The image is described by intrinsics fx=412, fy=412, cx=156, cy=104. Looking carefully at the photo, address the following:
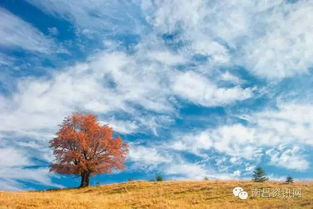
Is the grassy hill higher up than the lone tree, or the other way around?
the lone tree

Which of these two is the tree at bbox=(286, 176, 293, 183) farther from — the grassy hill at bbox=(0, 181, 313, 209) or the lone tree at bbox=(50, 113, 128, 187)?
the lone tree at bbox=(50, 113, 128, 187)

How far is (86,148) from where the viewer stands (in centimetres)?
6538

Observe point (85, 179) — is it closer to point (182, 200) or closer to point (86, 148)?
point (86, 148)

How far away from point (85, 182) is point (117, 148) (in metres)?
7.42

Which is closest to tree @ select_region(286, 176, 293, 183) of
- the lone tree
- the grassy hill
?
the grassy hill

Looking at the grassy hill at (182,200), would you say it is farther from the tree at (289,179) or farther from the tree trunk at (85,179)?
the tree trunk at (85,179)

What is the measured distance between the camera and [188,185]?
165 ft

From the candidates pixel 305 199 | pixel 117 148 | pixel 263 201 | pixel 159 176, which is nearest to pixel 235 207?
pixel 263 201

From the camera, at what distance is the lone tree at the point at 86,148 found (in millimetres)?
64938

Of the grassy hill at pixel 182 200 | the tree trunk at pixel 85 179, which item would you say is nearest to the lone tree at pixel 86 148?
the tree trunk at pixel 85 179

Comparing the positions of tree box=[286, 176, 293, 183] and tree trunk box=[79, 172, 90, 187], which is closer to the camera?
tree box=[286, 176, 293, 183]

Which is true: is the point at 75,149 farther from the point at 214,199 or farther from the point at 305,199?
the point at 305,199

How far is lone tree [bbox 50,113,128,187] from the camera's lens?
213 ft

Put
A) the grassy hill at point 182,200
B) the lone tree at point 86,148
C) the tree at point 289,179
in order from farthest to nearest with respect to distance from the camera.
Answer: the lone tree at point 86,148, the tree at point 289,179, the grassy hill at point 182,200
